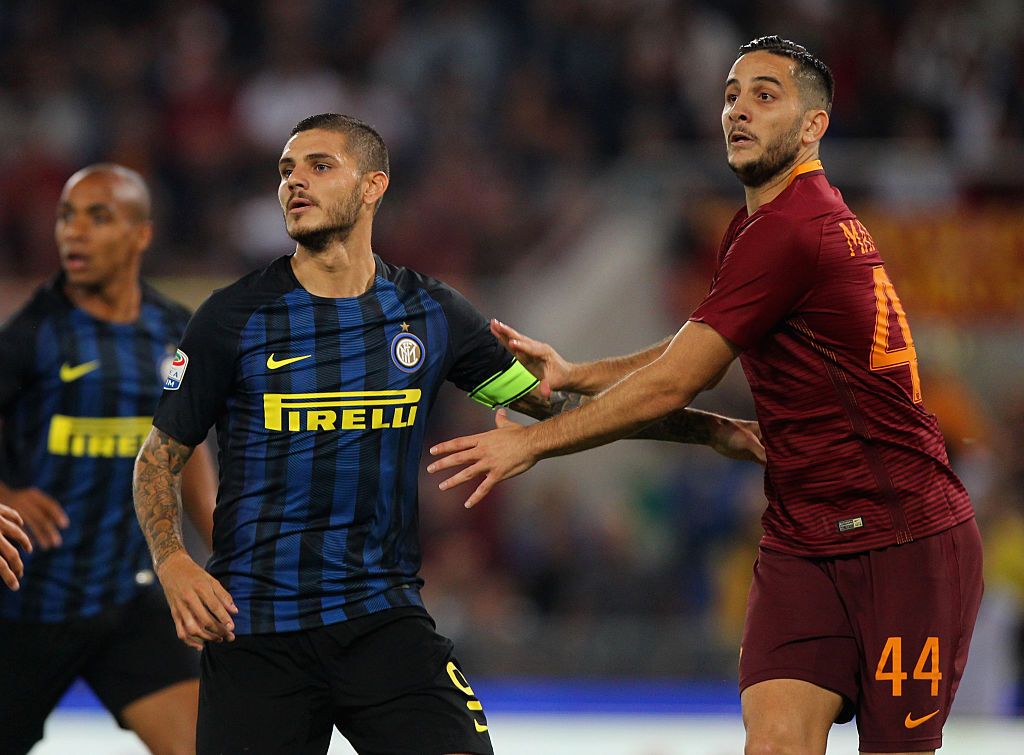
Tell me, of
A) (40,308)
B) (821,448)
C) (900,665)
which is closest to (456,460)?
(821,448)

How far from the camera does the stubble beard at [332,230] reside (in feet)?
15.1

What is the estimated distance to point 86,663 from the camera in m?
5.55

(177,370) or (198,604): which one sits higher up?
(177,370)

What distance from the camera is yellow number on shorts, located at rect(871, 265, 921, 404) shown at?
4535mm

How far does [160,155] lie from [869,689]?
9.21m

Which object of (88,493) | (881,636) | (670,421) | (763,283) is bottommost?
(881,636)

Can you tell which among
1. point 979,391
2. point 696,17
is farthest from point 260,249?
point 979,391

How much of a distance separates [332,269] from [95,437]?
59.8 inches

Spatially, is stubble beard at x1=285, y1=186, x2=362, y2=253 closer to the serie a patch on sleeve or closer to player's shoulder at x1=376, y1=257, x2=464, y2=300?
player's shoulder at x1=376, y1=257, x2=464, y2=300

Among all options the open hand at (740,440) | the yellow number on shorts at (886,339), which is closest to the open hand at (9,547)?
the open hand at (740,440)

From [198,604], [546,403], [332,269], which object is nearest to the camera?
[198,604]

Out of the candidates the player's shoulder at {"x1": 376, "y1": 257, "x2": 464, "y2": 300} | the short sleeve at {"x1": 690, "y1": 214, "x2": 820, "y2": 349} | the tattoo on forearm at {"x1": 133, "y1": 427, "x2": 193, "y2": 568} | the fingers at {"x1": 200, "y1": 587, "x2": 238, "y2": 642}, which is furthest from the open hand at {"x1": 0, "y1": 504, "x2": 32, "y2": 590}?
the short sleeve at {"x1": 690, "y1": 214, "x2": 820, "y2": 349}

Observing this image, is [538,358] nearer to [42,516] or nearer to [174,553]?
[174,553]

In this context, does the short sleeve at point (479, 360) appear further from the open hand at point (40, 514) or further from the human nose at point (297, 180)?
the open hand at point (40, 514)
